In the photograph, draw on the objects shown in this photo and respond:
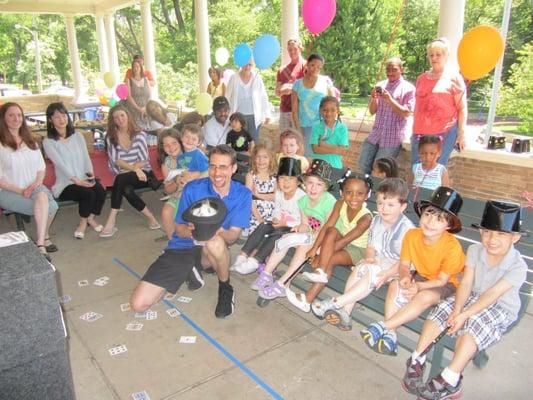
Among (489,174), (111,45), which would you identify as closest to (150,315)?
(489,174)

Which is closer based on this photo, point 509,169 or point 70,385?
point 70,385

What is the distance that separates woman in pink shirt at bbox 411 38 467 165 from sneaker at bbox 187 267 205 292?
8.93ft

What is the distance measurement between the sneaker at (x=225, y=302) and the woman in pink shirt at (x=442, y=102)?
2.60 metres

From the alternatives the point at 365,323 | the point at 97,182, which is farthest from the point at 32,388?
the point at 97,182

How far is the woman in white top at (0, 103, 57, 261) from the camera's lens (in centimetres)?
465

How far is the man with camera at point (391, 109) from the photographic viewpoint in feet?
15.5

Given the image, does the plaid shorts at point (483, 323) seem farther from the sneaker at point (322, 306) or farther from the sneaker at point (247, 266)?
the sneaker at point (247, 266)

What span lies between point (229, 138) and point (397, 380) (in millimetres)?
3911

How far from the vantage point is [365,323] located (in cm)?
284

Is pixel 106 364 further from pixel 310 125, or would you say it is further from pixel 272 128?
pixel 272 128

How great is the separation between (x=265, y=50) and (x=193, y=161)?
2.77 m

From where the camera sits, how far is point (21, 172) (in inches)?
187

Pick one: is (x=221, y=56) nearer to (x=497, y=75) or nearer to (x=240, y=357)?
(x=497, y=75)

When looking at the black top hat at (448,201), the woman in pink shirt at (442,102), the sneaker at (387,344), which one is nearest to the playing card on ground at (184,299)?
the sneaker at (387,344)
